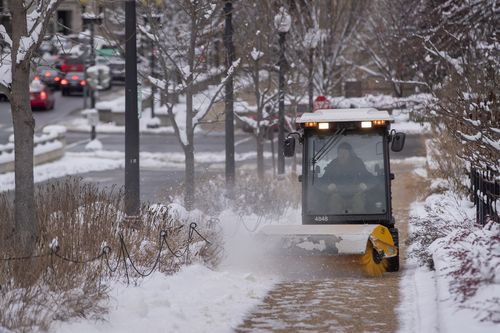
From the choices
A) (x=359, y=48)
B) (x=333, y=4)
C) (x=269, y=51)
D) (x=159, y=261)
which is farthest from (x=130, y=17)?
(x=359, y=48)

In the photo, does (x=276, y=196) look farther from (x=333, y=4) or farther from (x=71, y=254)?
(x=333, y=4)

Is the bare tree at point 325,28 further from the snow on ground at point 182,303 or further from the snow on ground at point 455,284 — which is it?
the snow on ground at point 182,303

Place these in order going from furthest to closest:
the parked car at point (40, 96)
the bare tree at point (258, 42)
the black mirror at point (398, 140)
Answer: the parked car at point (40, 96), the bare tree at point (258, 42), the black mirror at point (398, 140)

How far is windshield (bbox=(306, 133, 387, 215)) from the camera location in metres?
15.8

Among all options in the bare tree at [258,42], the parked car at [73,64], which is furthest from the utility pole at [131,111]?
the parked car at [73,64]

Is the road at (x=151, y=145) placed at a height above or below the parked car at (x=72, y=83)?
below

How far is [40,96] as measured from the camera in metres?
54.2

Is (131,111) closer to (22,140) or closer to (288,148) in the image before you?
(288,148)

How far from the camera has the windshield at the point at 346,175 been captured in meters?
15.8

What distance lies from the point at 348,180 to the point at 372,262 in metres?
1.70

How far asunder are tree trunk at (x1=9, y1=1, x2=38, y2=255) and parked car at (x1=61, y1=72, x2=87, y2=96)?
48.7 metres

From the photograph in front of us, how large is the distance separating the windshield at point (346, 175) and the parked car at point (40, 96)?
38263mm

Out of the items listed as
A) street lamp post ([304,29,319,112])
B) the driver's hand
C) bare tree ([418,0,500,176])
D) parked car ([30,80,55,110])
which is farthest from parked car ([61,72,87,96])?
the driver's hand

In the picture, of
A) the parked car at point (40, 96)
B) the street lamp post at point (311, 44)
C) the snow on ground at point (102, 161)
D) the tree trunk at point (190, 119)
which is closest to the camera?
the tree trunk at point (190, 119)
